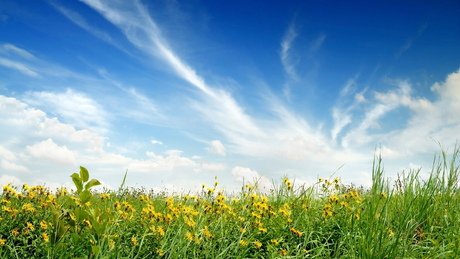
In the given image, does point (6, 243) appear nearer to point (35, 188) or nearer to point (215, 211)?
point (35, 188)

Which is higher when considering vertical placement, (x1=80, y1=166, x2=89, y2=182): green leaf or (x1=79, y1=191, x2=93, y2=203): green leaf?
A: (x1=80, y1=166, x2=89, y2=182): green leaf

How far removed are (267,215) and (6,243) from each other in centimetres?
322

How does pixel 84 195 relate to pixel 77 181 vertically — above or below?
below

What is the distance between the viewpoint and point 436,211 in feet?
17.0

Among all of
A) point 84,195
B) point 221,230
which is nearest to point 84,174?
point 84,195

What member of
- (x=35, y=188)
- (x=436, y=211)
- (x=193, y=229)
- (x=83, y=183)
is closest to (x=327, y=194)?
(x=436, y=211)

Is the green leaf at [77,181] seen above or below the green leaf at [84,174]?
below

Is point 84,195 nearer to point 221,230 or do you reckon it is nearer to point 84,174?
point 84,174

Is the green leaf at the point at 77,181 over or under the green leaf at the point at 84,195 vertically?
over

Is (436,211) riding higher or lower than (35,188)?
higher

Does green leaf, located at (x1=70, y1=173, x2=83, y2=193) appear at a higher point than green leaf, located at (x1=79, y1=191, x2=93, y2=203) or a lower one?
higher

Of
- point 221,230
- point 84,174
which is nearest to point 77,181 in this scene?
point 84,174

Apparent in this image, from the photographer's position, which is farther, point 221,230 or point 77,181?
point 221,230

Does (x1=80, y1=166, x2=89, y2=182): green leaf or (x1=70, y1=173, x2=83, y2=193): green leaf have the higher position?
(x1=80, y1=166, x2=89, y2=182): green leaf
